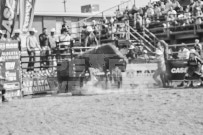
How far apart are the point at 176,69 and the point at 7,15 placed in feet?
20.8

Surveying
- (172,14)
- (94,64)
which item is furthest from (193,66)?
(172,14)

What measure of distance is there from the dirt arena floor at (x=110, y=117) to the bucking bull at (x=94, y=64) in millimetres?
2660

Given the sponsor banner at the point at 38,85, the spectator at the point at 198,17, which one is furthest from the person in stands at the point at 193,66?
the spectator at the point at 198,17

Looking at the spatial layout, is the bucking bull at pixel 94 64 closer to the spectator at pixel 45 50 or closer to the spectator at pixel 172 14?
the spectator at pixel 45 50

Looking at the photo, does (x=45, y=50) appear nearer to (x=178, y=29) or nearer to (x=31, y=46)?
(x=31, y=46)

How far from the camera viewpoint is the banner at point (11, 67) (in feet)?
38.8

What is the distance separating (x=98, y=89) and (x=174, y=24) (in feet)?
28.5

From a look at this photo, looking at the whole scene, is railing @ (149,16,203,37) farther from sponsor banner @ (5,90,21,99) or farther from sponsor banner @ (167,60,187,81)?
sponsor banner @ (5,90,21,99)

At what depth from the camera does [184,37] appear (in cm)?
1992

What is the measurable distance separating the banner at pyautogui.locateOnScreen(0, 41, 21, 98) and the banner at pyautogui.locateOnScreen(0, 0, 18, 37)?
8.01 ft

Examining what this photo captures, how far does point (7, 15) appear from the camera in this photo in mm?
14547

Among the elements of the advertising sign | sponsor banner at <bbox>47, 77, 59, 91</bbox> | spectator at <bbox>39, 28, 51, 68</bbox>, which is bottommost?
sponsor banner at <bbox>47, 77, 59, 91</bbox>

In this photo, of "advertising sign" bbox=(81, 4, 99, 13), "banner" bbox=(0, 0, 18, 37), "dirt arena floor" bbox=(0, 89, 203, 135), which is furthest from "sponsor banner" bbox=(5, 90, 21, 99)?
"advertising sign" bbox=(81, 4, 99, 13)

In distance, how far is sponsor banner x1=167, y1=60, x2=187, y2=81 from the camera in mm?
13547
